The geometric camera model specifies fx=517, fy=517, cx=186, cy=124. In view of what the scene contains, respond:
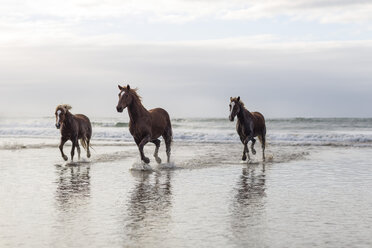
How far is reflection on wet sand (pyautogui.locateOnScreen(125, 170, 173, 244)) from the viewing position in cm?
632

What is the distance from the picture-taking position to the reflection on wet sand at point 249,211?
609 cm

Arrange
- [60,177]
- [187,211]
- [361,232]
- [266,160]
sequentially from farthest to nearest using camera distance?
[266,160]
[60,177]
[187,211]
[361,232]

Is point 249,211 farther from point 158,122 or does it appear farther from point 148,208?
point 158,122

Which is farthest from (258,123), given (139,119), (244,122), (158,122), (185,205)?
(185,205)

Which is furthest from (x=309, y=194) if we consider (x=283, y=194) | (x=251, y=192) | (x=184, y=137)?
(x=184, y=137)

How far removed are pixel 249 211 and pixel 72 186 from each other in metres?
4.24

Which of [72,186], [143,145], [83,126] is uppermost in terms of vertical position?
[83,126]

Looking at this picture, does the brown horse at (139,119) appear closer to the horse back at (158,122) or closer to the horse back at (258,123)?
the horse back at (158,122)

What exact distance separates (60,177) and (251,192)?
4.68 m

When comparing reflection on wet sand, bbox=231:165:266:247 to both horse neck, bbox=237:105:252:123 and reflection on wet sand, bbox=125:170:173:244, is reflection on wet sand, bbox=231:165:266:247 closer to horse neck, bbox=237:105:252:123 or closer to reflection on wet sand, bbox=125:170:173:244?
reflection on wet sand, bbox=125:170:173:244

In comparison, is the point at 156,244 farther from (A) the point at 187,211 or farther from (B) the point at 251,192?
(B) the point at 251,192

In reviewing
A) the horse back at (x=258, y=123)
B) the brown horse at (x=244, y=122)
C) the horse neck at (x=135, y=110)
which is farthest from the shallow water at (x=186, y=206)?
the horse back at (x=258, y=123)

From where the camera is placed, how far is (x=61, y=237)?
6.01 metres

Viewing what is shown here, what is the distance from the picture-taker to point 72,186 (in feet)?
34.2
